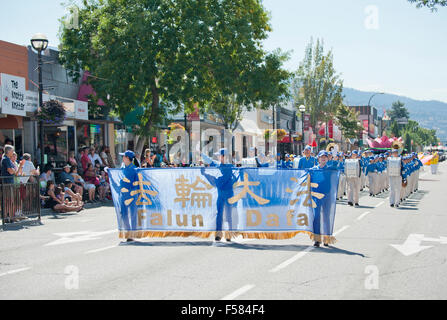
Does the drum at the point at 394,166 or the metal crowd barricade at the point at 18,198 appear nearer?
the metal crowd barricade at the point at 18,198

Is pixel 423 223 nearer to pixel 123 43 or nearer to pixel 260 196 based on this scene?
pixel 260 196

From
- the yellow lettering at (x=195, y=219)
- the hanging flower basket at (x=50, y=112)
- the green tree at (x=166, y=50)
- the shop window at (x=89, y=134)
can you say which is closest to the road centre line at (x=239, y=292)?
the yellow lettering at (x=195, y=219)

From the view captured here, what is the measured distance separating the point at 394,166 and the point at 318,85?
41.9 metres

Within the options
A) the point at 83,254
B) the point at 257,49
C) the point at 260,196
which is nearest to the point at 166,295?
the point at 83,254

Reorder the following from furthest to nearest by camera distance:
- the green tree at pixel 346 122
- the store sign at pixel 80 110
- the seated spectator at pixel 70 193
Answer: the green tree at pixel 346 122 < the store sign at pixel 80 110 < the seated spectator at pixel 70 193

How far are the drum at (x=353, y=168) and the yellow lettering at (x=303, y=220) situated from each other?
31.5 ft

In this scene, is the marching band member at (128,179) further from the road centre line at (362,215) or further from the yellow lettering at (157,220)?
the road centre line at (362,215)

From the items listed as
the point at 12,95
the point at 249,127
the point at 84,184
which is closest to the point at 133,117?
the point at 84,184

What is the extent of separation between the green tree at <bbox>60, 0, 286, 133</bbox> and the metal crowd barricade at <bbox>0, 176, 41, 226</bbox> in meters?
11.1

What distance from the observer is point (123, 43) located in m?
26.4

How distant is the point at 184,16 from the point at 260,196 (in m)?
17.6

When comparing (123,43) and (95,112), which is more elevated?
(123,43)

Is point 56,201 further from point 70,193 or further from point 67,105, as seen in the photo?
point 67,105

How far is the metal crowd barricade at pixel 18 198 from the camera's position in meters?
14.7
